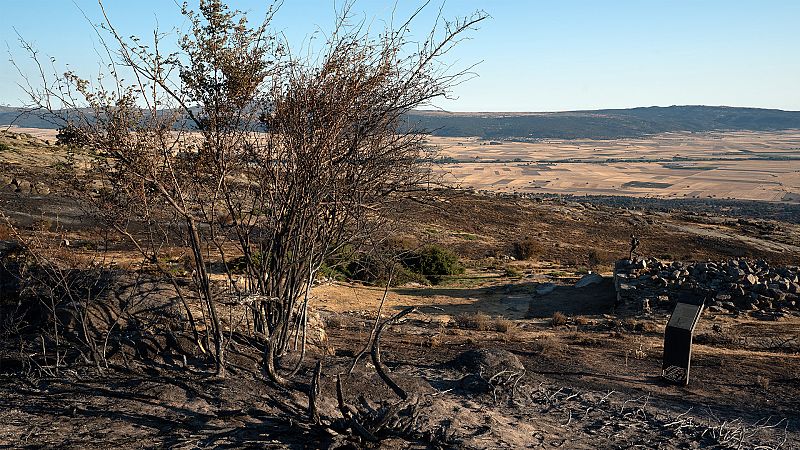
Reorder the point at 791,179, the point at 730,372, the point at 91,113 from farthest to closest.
Result: the point at 791,179, the point at 730,372, the point at 91,113

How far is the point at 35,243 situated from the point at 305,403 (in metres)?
3.89

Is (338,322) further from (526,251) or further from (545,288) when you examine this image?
(526,251)

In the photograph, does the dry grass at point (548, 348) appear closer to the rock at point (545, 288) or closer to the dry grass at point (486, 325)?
the dry grass at point (486, 325)

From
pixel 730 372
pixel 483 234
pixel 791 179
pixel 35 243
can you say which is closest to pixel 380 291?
pixel 730 372

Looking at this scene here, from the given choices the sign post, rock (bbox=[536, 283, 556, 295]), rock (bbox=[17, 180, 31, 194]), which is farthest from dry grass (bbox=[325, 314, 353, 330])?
rock (bbox=[17, 180, 31, 194])

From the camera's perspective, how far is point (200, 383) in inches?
271

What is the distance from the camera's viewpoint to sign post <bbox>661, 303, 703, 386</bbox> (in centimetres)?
904

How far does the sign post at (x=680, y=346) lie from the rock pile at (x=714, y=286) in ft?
25.9

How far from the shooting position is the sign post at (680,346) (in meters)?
9.04

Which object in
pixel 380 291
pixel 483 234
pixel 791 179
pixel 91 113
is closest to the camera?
pixel 91 113

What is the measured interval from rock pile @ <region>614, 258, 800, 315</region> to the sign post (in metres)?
7.88

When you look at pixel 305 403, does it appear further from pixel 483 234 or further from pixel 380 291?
pixel 483 234

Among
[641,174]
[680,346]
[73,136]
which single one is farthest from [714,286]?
[641,174]

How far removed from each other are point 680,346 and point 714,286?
10.5m
